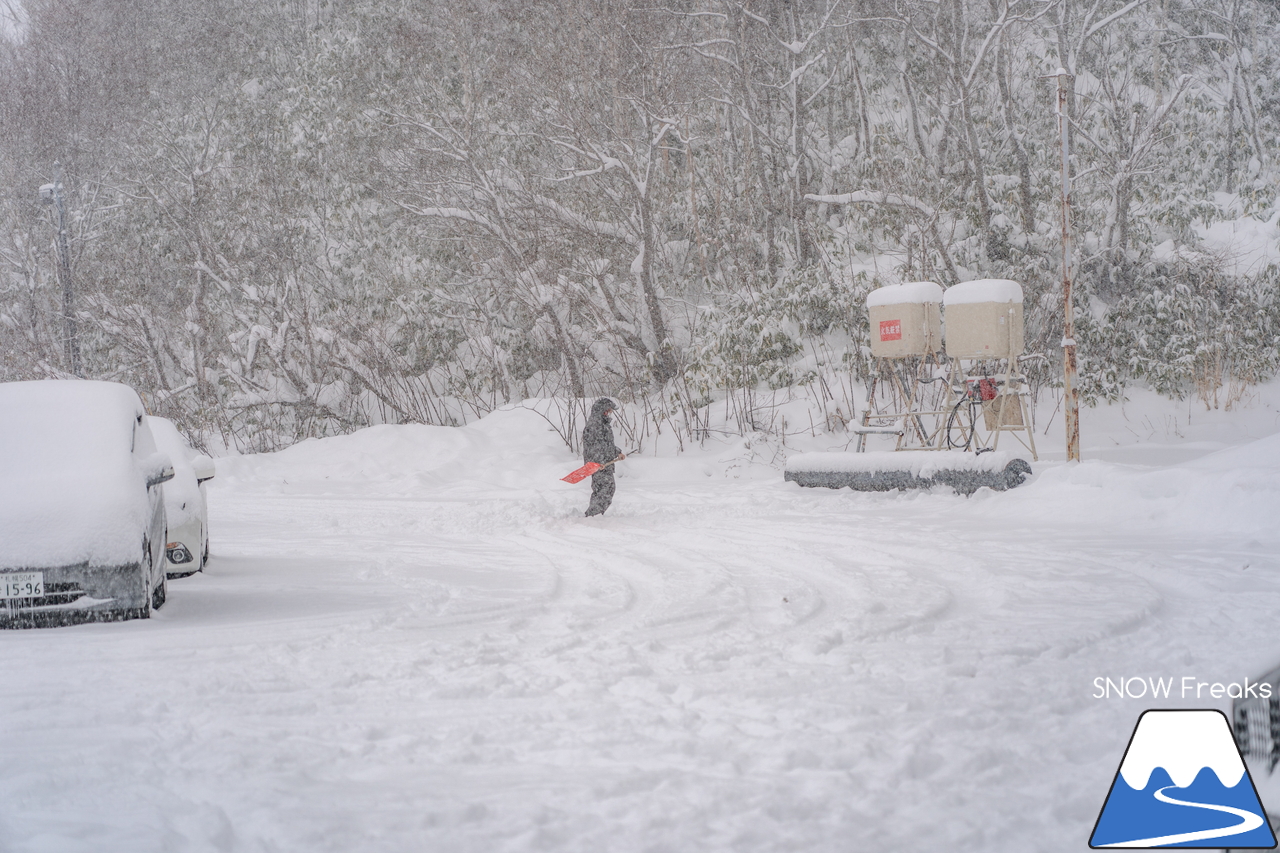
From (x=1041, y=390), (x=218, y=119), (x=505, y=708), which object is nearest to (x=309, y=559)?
(x=505, y=708)

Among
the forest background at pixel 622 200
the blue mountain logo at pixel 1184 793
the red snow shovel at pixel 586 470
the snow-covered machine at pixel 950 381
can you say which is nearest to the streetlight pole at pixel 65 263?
the forest background at pixel 622 200

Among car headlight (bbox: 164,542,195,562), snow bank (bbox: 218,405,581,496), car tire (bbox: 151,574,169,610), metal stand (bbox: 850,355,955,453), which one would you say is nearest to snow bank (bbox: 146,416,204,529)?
car headlight (bbox: 164,542,195,562)

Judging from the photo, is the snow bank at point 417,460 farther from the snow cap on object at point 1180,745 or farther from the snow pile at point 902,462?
the snow cap on object at point 1180,745

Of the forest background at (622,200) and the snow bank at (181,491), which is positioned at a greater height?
the forest background at (622,200)

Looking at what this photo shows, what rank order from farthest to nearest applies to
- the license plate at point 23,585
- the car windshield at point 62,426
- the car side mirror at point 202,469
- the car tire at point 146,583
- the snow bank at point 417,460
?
the snow bank at point 417,460 < the car side mirror at point 202,469 < the car windshield at point 62,426 < the car tire at point 146,583 < the license plate at point 23,585

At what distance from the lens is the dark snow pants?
11.6 m

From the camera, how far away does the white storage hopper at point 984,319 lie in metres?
13.2

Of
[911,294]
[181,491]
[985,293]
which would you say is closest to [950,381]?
[911,294]

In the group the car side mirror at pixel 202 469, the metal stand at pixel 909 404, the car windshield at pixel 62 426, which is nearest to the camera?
the car windshield at pixel 62 426

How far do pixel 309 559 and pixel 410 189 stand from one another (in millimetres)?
17274

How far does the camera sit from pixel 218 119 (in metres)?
30.1

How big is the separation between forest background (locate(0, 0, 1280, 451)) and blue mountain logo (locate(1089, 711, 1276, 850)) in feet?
49.8

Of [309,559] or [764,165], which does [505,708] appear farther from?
[764,165]

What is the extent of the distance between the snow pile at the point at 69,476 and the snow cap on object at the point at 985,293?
9621mm
